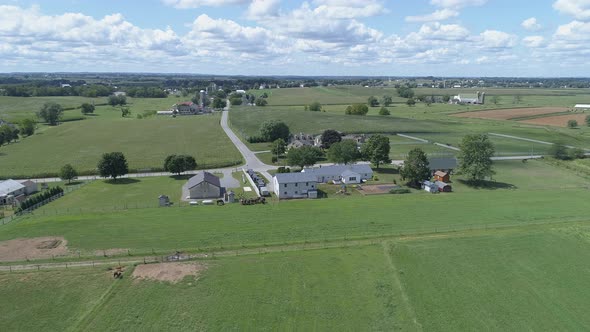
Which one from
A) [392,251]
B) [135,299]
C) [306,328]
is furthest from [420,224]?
[135,299]

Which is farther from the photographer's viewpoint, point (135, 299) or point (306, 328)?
point (135, 299)

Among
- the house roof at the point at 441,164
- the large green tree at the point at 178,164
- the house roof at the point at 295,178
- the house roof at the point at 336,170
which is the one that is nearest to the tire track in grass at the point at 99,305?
the house roof at the point at 295,178

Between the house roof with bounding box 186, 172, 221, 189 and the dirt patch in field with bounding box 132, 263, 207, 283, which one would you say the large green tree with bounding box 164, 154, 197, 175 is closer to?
the house roof with bounding box 186, 172, 221, 189

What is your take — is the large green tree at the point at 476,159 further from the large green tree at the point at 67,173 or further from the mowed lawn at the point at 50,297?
the large green tree at the point at 67,173

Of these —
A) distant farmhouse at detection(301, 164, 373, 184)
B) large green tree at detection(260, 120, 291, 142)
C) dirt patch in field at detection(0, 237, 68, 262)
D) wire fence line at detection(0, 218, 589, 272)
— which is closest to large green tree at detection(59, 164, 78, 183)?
dirt patch in field at detection(0, 237, 68, 262)

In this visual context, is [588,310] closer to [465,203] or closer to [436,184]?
[465,203]
